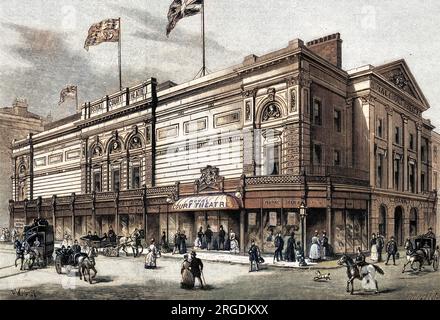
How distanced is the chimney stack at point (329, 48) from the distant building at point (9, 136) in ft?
35.8

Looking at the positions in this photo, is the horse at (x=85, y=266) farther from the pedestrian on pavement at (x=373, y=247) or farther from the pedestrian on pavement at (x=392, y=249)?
the pedestrian on pavement at (x=392, y=249)

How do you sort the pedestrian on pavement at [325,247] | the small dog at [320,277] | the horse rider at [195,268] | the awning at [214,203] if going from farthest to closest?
the awning at [214,203]
the pedestrian on pavement at [325,247]
the horse rider at [195,268]
the small dog at [320,277]

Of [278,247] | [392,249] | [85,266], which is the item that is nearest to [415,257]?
[392,249]

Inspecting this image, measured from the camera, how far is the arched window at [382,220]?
1455cm

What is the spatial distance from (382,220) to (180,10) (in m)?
9.89

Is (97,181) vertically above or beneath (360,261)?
above

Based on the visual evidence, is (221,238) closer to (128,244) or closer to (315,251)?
(315,251)

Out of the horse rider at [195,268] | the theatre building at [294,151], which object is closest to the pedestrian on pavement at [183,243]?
the theatre building at [294,151]

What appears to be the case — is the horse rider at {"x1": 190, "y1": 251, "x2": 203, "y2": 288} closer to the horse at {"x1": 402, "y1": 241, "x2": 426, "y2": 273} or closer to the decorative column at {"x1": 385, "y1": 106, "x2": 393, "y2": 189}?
the horse at {"x1": 402, "y1": 241, "x2": 426, "y2": 273}

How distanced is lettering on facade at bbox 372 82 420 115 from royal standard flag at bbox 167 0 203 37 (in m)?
6.57

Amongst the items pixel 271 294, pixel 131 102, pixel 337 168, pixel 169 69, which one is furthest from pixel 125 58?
pixel 271 294

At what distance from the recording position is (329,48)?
14156mm
